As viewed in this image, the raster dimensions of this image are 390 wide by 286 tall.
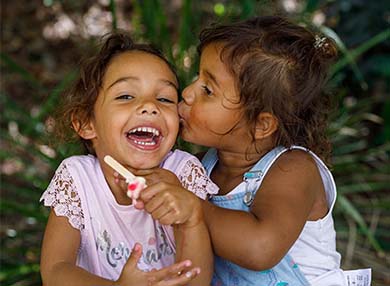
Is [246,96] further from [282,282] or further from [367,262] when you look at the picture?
[367,262]

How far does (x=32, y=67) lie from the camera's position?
→ 14.9ft

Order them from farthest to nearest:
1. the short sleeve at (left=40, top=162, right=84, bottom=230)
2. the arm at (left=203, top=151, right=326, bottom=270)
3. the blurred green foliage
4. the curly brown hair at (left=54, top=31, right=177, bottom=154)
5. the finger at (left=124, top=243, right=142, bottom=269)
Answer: the blurred green foliage
the curly brown hair at (left=54, top=31, right=177, bottom=154)
the short sleeve at (left=40, top=162, right=84, bottom=230)
the arm at (left=203, top=151, right=326, bottom=270)
the finger at (left=124, top=243, right=142, bottom=269)

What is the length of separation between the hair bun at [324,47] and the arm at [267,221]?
0.31m

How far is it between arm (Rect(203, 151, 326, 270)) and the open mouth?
0.19 meters

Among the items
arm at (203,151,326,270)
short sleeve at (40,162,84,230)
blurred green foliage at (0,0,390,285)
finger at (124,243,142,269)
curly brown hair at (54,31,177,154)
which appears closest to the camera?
finger at (124,243,142,269)

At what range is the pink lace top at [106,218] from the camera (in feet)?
6.16

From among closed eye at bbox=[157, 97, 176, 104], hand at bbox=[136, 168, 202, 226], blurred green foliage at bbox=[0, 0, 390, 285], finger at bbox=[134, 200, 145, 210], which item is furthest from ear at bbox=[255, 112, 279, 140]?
blurred green foliage at bbox=[0, 0, 390, 285]

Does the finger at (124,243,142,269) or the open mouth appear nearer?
the finger at (124,243,142,269)

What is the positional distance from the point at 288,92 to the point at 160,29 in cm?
116

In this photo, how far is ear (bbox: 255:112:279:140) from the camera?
A: 6.35ft

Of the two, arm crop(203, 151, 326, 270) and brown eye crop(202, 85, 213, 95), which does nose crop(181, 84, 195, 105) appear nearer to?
brown eye crop(202, 85, 213, 95)

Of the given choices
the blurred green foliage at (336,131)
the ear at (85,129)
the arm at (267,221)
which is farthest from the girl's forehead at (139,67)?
the blurred green foliage at (336,131)

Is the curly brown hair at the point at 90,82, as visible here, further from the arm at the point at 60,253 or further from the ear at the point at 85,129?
the arm at the point at 60,253

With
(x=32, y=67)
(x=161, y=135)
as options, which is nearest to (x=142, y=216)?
(x=161, y=135)
